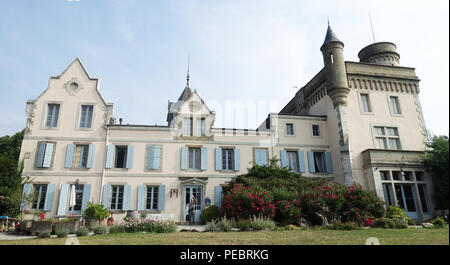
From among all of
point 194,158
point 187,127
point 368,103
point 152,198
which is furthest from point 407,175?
point 152,198

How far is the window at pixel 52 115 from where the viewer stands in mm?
19406

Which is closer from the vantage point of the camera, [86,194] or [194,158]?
[86,194]

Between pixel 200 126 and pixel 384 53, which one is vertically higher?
pixel 384 53

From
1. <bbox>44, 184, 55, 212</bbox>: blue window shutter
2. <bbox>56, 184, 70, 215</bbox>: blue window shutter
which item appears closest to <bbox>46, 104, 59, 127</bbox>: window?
<bbox>44, 184, 55, 212</bbox>: blue window shutter

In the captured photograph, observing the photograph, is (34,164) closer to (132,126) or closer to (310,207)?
(132,126)

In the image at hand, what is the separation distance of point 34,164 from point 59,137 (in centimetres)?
222

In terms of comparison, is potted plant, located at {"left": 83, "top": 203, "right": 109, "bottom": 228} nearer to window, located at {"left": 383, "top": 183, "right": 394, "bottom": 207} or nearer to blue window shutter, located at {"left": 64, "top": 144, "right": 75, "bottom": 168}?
blue window shutter, located at {"left": 64, "top": 144, "right": 75, "bottom": 168}

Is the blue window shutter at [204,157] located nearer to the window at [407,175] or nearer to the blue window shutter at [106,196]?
the blue window shutter at [106,196]

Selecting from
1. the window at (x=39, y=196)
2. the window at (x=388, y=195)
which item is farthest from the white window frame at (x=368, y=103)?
the window at (x=39, y=196)

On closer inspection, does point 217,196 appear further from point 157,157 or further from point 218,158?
point 157,157

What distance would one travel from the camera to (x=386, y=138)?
21.7 meters

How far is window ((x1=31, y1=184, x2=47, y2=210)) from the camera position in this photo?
17531 millimetres

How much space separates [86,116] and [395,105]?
23876mm
